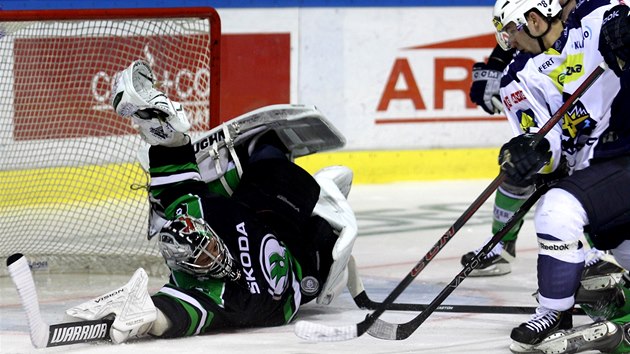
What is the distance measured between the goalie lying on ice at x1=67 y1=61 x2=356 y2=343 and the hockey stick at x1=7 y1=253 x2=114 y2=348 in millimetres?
33

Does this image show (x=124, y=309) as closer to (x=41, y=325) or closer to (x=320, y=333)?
(x=41, y=325)

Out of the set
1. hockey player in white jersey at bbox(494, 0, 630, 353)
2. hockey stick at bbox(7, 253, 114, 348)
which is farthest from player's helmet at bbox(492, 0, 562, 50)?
hockey stick at bbox(7, 253, 114, 348)

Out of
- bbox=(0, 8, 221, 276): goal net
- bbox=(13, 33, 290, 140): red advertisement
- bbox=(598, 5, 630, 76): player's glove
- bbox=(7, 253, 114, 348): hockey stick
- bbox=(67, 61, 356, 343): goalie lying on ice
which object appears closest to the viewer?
bbox=(7, 253, 114, 348): hockey stick

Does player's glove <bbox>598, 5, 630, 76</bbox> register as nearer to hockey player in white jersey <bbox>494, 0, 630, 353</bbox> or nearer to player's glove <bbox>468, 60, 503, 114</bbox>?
hockey player in white jersey <bbox>494, 0, 630, 353</bbox>

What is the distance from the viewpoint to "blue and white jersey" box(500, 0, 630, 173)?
11.2 ft

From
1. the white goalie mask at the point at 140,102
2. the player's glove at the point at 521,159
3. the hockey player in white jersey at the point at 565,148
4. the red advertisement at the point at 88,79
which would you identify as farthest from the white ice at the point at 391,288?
the red advertisement at the point at 88,79

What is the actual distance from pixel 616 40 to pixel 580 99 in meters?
0.22

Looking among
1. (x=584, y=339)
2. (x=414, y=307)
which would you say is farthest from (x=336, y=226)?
(x=584, y=339)

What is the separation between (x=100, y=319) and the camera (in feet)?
11.2

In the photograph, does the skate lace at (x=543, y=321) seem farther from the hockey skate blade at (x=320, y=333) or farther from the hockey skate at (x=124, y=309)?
the hockey skate at (x=124, y=309)

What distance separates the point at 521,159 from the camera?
11.0 feet

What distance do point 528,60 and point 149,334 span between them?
3.93 ft

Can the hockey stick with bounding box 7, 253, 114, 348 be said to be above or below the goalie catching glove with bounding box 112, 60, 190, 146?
below

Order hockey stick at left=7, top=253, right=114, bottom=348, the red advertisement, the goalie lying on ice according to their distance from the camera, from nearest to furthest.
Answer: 1. hockey stick at left=7, top=253, right=114, bottom=348
2. the goalie lying on ice
3. the red advertisement
